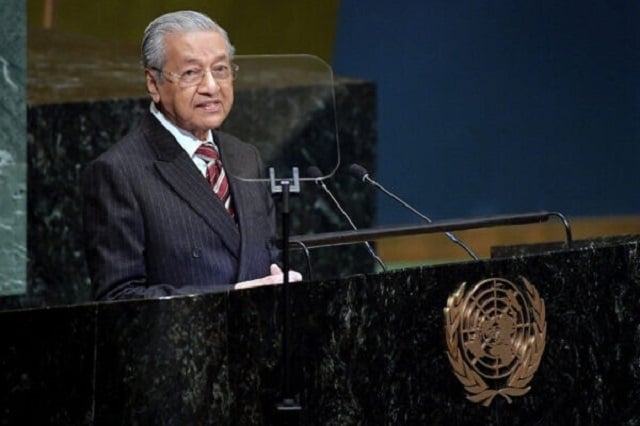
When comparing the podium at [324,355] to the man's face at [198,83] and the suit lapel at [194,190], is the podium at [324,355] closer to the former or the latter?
the suit lapel at [194,190]

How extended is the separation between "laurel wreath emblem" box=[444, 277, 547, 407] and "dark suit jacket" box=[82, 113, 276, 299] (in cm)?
49

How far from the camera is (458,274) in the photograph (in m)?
3.53

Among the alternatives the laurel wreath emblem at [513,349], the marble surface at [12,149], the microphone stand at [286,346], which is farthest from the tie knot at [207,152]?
the marble surface at [12,149]

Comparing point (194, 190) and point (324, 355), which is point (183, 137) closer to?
point (194, 190)

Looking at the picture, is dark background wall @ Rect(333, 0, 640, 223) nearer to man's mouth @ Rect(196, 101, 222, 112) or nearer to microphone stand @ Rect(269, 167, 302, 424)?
man's mouth @ Rect(196, 101, 222, 112)

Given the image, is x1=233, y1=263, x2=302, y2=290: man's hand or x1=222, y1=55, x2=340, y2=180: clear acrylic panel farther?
x1=222, y1=55, x2=340, y2=180: clear acrylic panel

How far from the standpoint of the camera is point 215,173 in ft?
12.5

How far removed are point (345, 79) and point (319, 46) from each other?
208 millimetres

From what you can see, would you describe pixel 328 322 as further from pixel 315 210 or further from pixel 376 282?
pixel 315 210

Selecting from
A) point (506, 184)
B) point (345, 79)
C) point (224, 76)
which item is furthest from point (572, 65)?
point (224, 76)

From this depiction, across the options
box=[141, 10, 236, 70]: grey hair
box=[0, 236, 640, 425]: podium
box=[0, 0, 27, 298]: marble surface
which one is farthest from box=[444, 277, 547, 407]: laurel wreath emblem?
box=[0, 0, 27, 298]: marble surface

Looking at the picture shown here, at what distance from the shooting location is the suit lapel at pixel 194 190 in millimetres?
3688

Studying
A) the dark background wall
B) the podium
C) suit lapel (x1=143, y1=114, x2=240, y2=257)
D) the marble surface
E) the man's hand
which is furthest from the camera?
the dark background wall

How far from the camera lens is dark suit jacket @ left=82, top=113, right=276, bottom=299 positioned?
3.59m
